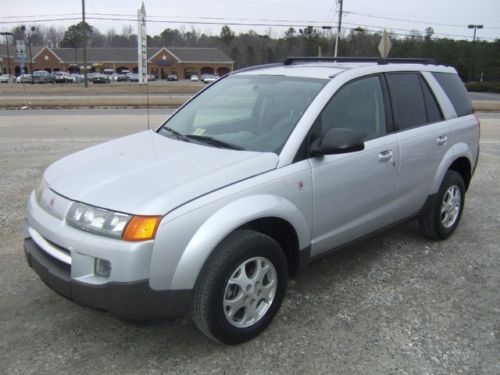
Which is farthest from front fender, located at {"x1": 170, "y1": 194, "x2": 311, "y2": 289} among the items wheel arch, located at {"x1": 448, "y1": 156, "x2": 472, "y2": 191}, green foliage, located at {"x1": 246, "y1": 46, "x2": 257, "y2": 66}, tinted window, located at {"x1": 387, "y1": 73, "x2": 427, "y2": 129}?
green foliage, located at {"x1": 246, "y1": 46, "x2": 257, "y2": 66}

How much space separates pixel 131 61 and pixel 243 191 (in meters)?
102

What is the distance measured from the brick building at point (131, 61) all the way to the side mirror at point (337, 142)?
96497mm

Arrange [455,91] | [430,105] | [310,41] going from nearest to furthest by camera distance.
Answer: [430,105], [455,91], [310,41]

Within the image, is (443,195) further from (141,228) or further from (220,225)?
(141,228)

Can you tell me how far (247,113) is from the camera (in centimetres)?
405

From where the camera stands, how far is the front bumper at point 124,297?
2.67 meters

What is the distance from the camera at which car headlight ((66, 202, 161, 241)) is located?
2654 millimetres

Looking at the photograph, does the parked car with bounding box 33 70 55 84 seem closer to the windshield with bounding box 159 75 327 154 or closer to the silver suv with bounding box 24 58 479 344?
the windshield with bounding box 159 75 327 154

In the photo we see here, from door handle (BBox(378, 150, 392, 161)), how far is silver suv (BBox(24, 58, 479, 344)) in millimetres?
14

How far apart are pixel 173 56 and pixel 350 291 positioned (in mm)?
98239

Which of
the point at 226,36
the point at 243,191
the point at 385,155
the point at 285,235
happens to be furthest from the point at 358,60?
the point at 226,36

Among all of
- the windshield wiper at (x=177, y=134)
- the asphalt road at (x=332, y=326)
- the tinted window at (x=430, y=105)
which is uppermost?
the tinted window at (x=430, y=105)

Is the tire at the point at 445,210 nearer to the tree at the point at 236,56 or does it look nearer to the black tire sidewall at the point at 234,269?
the black tire sidewall at the point at 234,269

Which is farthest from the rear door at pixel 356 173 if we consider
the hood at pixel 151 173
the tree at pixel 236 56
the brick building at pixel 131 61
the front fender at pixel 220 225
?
the tree at pixel 236 56
